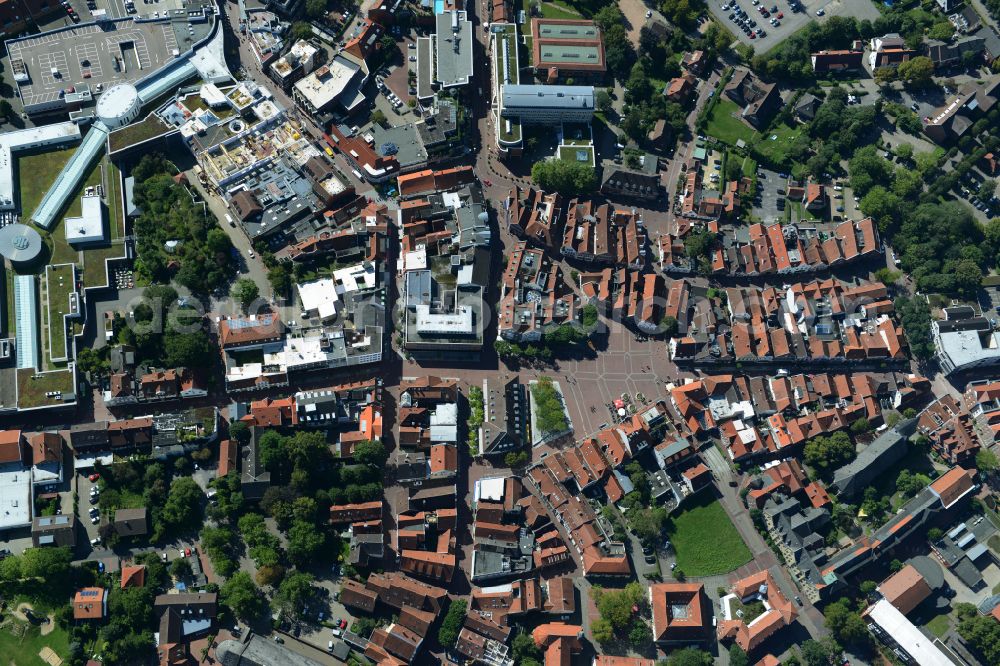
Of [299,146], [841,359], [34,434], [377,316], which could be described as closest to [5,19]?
[299,146]

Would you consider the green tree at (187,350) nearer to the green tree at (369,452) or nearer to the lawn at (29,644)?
the green tree at (369,452)

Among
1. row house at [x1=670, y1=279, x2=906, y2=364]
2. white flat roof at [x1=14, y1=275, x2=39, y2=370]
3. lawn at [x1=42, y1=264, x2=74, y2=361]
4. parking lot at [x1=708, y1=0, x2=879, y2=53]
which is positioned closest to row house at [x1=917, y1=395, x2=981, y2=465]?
row house at [x1=670, y1=279, x2=906, y2=364]

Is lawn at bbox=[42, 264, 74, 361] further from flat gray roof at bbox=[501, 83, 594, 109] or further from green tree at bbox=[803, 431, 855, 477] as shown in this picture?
green tree at bbox=[803, 431, 855, 477]

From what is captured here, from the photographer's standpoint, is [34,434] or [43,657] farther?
[34,434]

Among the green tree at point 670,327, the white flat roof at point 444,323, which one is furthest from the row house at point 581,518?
the green tree at point 670,327

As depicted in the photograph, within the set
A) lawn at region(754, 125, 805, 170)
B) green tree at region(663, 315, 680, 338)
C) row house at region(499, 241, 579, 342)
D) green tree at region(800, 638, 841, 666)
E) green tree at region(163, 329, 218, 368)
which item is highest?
lawn at region(754, 125, 805, 170)

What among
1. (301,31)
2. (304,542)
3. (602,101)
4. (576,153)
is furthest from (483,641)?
(301,31)

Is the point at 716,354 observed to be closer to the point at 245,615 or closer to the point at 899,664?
the point at 899,664
